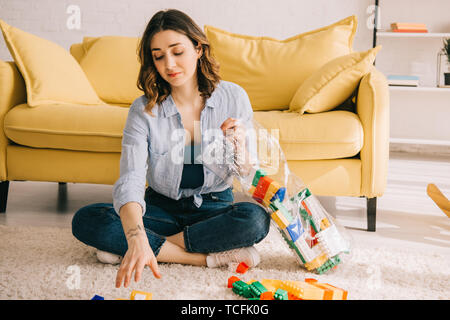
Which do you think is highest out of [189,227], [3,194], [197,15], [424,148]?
[197,15]

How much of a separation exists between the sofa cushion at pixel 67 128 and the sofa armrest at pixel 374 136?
3.07 feet

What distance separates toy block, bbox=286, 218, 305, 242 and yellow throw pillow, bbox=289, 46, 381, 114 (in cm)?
66

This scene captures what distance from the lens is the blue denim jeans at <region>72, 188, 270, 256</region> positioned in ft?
4.17

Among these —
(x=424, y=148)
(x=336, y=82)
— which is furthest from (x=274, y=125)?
(x=424, y=148)

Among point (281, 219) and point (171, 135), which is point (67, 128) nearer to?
point (171, 135)

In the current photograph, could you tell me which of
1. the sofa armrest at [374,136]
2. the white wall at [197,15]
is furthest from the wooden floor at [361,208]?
the white wall at [197,15]

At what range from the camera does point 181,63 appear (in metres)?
1.25

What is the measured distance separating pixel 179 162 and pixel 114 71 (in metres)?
1.28

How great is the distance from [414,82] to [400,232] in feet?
6.26

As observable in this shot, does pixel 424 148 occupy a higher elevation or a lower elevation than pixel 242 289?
lower

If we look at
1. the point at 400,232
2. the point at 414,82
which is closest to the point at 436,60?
the point at 414,82

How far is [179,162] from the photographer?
4.28ft

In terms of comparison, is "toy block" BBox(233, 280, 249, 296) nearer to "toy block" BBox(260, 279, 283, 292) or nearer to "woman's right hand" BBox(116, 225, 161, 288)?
"toy block" BBox(260, 279, 283, 292)
